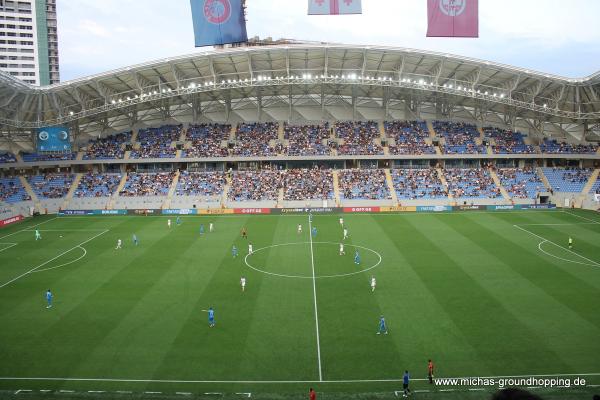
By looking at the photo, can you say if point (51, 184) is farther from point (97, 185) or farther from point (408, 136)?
point (408, 136)

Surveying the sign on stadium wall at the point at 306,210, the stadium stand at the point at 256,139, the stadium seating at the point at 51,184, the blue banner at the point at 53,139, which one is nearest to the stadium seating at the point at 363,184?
the sign on stadium wall at the point at 306,210

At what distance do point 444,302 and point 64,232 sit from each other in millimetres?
37520

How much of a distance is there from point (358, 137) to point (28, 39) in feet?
294

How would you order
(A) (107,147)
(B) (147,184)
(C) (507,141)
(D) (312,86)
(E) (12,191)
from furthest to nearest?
(A) (107,147) < (C) (507,141) < (D) (312,86) < (B) (147,184) < (E) (12,191)

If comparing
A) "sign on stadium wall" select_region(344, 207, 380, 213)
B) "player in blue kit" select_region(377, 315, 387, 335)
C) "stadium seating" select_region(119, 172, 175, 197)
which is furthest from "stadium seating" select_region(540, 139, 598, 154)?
"player in blue kit" select_region(377, 315, 387, 335)

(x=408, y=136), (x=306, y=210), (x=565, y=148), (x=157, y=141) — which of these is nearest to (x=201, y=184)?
(x=157, y=141)

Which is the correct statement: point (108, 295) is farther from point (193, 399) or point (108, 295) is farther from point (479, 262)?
point (479, 262)

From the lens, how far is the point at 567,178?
63531 mm

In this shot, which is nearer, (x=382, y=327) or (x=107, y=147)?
(x=382, y=327)

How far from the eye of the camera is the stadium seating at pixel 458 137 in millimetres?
65938

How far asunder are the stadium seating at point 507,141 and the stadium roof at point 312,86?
1.65 metres

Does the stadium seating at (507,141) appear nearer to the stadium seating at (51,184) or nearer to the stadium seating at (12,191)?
the stadium seating at (51,184)

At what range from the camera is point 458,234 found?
147 feet

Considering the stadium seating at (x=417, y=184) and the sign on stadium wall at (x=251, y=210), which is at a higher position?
the stadium seating at (x=417, y=184)
